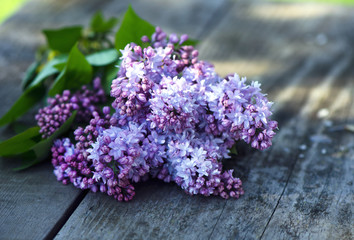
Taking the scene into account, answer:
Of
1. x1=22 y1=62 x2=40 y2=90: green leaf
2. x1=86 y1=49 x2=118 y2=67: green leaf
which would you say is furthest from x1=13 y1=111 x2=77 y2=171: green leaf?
x1=22 y1=62 x2=40 y2=90: green leaf

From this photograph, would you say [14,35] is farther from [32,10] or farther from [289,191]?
[289,191]

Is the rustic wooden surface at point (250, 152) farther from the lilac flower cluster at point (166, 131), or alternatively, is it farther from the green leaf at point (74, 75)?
the green leaf at point (74, 75)

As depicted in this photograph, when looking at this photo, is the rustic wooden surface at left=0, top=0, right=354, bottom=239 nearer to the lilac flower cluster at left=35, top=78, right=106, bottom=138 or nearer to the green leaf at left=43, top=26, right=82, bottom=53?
the lilac flower cluster at left=35, top=78, right=106, bottom=138

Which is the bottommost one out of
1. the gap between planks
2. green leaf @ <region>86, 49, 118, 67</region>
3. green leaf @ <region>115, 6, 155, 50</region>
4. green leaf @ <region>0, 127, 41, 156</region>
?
the gap between planks

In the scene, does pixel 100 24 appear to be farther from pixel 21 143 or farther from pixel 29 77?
pixel 21 143

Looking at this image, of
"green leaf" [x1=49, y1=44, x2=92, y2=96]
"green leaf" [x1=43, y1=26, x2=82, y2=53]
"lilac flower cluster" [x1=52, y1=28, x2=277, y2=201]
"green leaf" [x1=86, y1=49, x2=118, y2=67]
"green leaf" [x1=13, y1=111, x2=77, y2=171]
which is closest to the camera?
"lilac flower cluster" [x1=52, y1=28, x2=277, y2=201]

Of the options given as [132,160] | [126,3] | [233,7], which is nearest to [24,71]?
[126,3]

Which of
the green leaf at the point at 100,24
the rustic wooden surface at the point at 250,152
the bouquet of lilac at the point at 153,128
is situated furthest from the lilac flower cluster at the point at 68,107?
the green leaf at the point at 100,24
